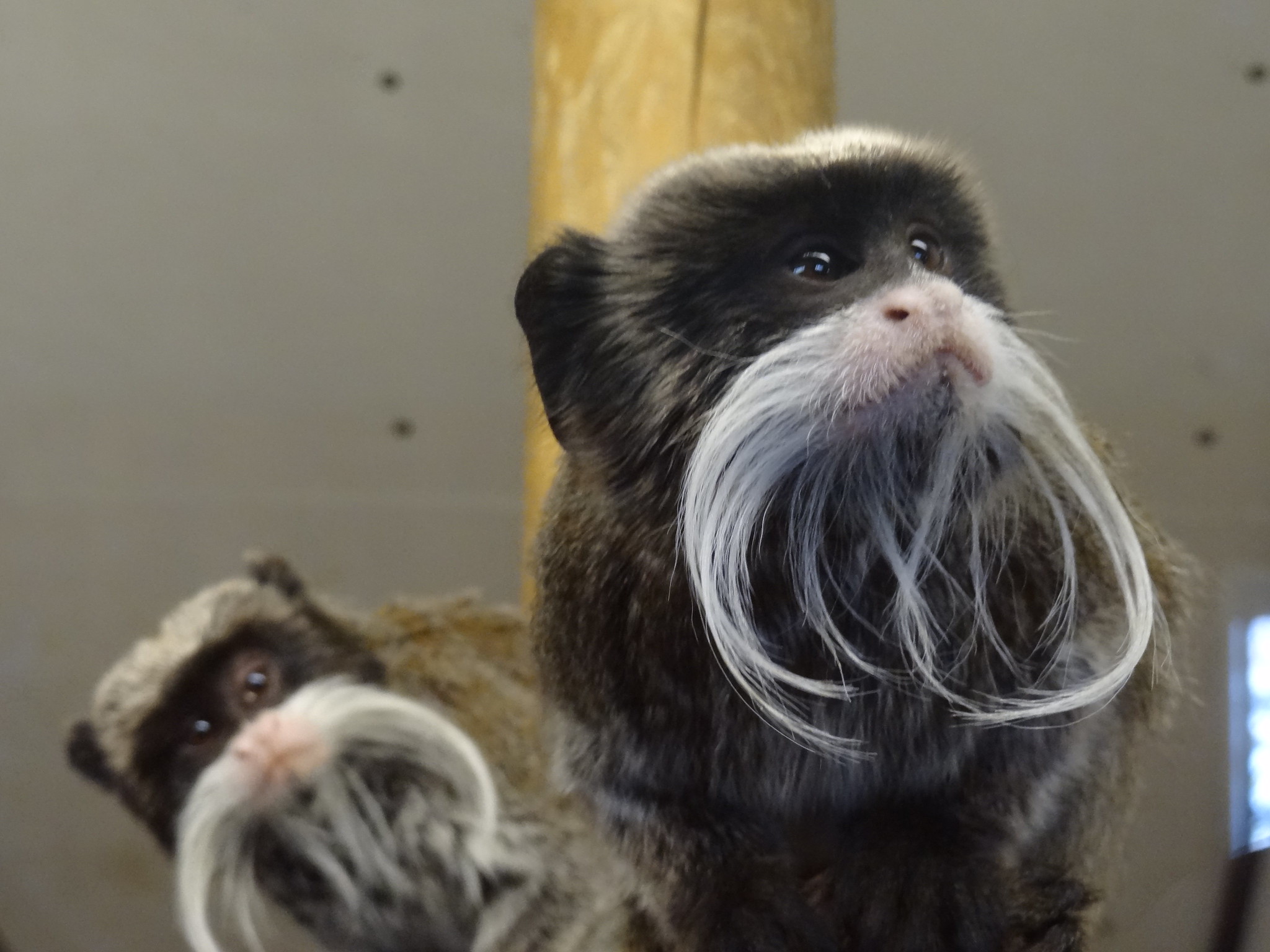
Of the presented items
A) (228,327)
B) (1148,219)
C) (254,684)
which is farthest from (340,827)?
(1148,219)

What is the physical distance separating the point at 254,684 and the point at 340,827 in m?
0.21

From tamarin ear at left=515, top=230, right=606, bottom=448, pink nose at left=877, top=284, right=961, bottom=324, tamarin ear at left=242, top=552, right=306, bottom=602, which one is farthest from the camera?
tamarin ear at left=242, top=552, right=306, bottom=602

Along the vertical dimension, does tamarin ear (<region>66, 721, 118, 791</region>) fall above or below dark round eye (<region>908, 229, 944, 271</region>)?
below

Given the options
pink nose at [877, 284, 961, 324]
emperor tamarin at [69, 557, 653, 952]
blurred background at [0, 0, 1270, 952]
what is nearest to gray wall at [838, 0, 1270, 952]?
blurred background at [0, 0, 1270, 952]

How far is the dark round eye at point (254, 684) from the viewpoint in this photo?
4.49 ft

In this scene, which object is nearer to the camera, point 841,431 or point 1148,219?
point 841,431

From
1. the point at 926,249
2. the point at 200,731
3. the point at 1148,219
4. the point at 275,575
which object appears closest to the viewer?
the point at 926,249

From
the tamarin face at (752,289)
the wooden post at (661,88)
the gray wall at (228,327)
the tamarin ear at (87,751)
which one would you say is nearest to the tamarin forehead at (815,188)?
the tamarin face at (752,289)

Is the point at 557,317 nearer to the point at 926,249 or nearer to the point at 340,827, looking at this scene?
the point at 926,249

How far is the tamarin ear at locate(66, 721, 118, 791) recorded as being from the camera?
141 cm

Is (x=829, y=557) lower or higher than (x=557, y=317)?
lower

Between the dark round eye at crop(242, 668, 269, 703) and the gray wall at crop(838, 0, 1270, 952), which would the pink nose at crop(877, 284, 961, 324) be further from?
the dark round eye at crop(242, 668, 269, 703)

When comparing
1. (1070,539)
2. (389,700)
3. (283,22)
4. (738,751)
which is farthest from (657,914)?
(283,22)

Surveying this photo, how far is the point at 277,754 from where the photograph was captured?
1.25 metres
